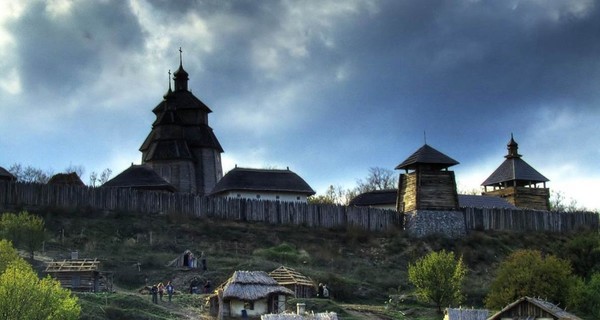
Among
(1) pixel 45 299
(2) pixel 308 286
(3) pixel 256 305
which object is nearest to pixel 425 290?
(2) pixel 308 286

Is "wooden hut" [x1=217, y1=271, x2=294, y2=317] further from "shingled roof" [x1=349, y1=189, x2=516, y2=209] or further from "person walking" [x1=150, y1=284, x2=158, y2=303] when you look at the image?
"shingled roof" [x1=349, y1=189, x2=516, y2=209]

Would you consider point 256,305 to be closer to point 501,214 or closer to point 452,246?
point 452,246

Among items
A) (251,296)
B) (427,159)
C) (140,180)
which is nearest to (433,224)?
(427,159)

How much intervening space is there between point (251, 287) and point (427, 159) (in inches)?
986

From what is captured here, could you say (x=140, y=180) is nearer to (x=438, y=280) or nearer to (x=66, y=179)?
(x=66, y=179)

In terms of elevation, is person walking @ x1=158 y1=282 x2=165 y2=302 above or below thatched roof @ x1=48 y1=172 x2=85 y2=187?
below

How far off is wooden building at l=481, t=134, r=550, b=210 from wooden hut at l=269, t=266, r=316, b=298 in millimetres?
34703

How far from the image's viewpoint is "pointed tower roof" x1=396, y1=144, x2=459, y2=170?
66062 millimetres

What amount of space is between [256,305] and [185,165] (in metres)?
31.7

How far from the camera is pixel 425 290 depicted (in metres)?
47.9

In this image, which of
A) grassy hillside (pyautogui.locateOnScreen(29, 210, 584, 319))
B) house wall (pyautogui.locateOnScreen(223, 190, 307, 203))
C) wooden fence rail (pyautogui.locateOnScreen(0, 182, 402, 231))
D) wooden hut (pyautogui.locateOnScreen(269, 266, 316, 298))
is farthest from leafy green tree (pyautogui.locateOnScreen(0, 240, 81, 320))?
house wall (pyautogui.locateOnScreen(223, 190, 307, 203))

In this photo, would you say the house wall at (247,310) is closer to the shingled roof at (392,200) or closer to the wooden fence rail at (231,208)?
the wooden fence rail at (231,208)

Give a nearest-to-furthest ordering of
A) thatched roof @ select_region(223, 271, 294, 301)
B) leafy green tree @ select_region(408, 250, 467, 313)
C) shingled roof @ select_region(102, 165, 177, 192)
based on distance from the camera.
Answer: thatched roof @ select_region(223, 271, 294, 301)
leafy green tree @ select_region(408, 250, 467, 313)
shingled roof @ select_region(102, 165, 177, 192)

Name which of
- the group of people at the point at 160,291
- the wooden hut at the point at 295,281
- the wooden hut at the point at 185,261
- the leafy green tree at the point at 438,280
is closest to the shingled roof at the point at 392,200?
the leafy green tree at the point at 438,280
